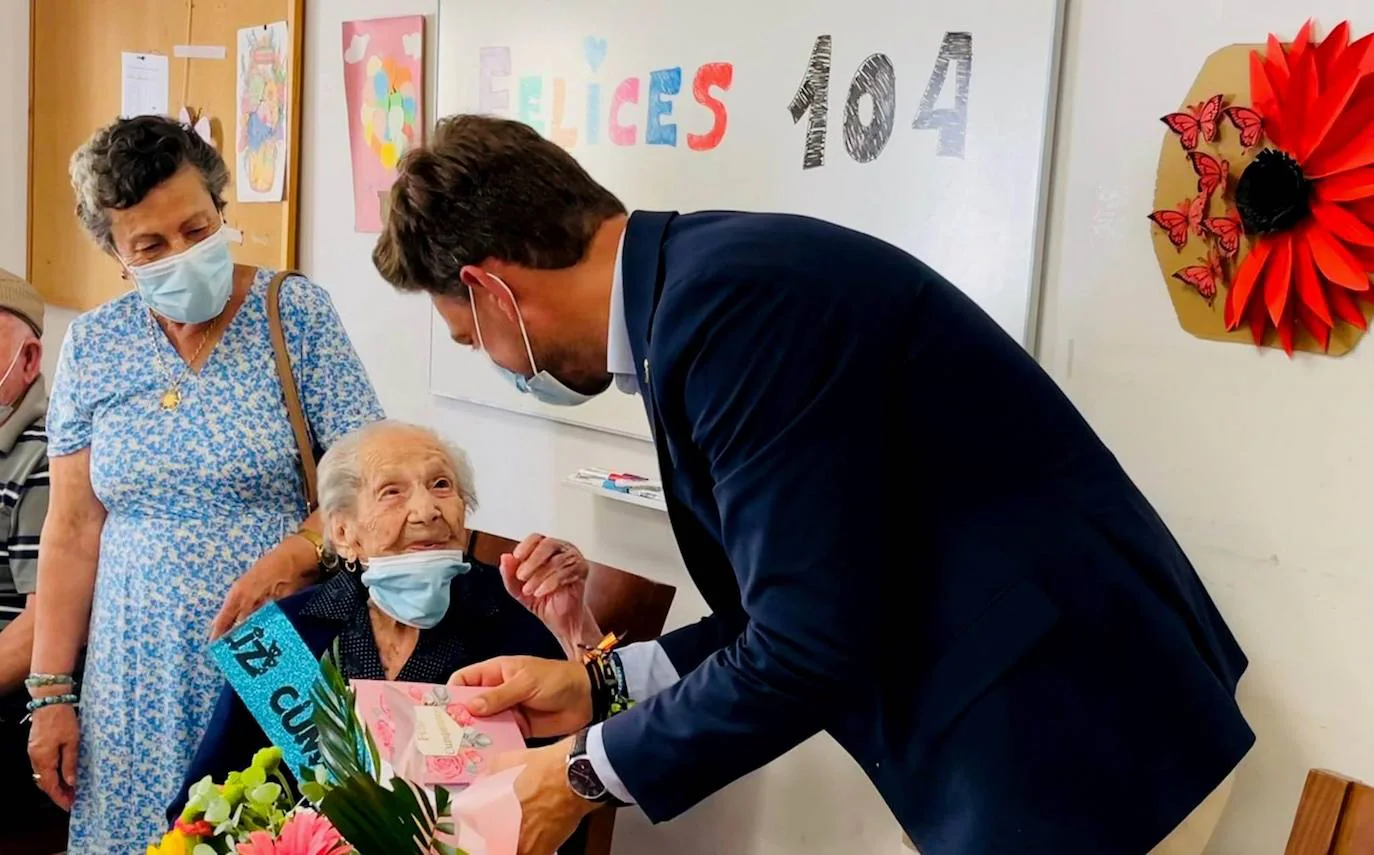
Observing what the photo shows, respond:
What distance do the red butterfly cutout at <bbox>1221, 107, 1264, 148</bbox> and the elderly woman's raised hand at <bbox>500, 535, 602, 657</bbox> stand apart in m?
1.00

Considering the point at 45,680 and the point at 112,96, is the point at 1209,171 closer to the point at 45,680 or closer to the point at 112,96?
the point at 45,680

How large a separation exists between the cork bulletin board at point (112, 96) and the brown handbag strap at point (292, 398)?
1126mm

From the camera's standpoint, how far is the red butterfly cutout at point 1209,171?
1.39m

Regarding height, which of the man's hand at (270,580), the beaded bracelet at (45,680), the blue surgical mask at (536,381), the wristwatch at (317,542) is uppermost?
the blue surgical mask at (536,381)

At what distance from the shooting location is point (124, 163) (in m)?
1.79

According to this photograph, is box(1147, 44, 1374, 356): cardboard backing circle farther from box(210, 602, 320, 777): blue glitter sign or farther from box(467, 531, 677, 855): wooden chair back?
box(210, 602, 320, 777): blue glitter sign

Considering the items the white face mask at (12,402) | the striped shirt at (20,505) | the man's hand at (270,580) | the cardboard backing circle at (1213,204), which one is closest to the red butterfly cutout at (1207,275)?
the cardboard backing circle at (1213,204)

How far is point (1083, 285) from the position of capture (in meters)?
1.56

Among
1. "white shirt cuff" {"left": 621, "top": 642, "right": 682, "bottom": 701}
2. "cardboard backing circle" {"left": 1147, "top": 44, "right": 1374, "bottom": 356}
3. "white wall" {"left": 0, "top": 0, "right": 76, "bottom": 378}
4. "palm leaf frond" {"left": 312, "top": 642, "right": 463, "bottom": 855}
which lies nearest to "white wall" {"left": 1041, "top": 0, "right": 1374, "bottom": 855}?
"cardboard backing circle" {"left": 1147, "top": 44, "right": 1374, "bottom": 356}

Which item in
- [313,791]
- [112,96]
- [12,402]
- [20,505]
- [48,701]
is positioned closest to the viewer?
[313,791]

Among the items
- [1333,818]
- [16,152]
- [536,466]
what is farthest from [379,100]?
[1333,818]

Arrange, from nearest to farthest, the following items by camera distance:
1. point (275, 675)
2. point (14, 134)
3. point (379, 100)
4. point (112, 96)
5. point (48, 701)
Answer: point (275, 675) < point (48, 701) < point (379, 100) < point (112, 96) < point (14, 134)

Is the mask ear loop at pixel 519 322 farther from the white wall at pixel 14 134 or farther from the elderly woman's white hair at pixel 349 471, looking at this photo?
the white wall at pixel 14 134

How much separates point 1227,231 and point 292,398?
1.30 m
